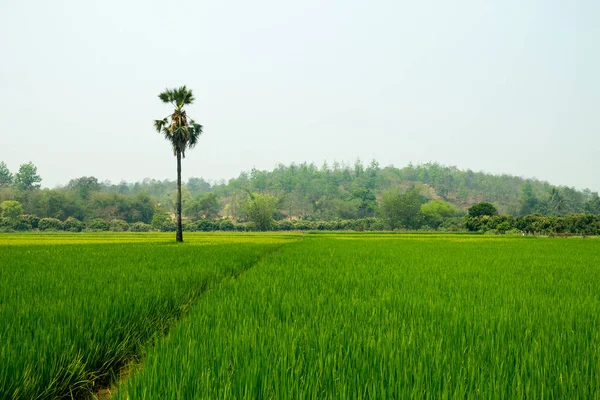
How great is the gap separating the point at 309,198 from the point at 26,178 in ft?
284

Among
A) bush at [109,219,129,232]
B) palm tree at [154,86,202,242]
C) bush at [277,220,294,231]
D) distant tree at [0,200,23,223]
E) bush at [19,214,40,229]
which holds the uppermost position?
palm tree at [154,86,202,242]

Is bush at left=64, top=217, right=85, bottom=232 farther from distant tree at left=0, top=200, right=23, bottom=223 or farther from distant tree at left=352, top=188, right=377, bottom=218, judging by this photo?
distant tree at left=352, top=188, right=377, bottom=218

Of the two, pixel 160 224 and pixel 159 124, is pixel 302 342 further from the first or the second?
pixel 160 224

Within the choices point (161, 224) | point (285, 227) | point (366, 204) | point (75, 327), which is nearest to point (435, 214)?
point (366, 204)

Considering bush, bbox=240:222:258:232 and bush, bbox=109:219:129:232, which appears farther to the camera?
bush, bbox=240:222:258:232

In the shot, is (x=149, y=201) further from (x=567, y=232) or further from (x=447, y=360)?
(x=447, y=360)

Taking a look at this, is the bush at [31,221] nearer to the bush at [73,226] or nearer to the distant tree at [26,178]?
the bush at [73,226]

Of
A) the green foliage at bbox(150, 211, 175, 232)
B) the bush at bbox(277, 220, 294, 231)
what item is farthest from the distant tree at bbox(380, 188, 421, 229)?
the green foliage at bbox(150, 211, 175, 232)

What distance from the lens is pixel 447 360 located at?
8.73ft

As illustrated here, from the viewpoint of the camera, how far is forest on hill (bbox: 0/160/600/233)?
84.8 m

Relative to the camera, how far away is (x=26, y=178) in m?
114

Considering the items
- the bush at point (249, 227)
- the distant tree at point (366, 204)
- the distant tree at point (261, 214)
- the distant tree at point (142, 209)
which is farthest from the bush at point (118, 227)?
the distant tree at point (366, 204)

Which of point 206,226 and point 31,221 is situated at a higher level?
point 31,221

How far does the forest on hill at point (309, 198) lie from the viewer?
3339 inches
